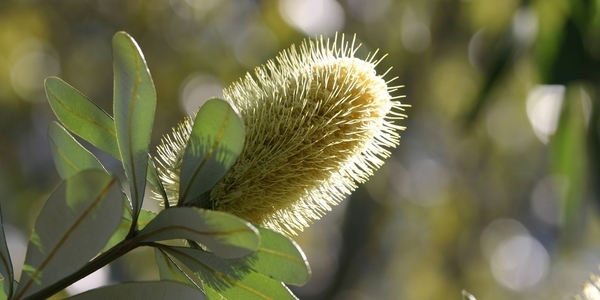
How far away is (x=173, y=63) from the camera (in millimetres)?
5902

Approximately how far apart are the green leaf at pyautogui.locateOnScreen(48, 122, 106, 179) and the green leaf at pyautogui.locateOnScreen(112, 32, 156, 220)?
10 cm

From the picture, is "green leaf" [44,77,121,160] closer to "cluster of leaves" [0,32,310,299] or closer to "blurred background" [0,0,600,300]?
"cluster of leaves" [0,32,310,299]

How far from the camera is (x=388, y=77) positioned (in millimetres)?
5242

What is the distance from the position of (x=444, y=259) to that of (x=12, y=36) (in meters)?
4.22

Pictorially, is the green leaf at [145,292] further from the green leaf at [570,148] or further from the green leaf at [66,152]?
the green leaf at [570,148]

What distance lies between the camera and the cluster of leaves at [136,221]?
698mm

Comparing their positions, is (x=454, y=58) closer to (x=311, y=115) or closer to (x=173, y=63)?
(x=173, y=63)

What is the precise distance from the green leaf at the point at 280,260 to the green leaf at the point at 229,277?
0.11 feet

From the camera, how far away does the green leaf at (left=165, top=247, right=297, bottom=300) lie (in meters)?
0.84

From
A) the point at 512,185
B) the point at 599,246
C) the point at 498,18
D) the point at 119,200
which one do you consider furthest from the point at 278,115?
the point at 599,246

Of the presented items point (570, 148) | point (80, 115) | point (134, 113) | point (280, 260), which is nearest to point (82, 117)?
point (80, 115)

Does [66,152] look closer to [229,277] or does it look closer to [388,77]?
[229,277]

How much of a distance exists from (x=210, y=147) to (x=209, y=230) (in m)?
0.13

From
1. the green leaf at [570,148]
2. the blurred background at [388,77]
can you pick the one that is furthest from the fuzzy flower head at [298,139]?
the blurred background at [388,77]
